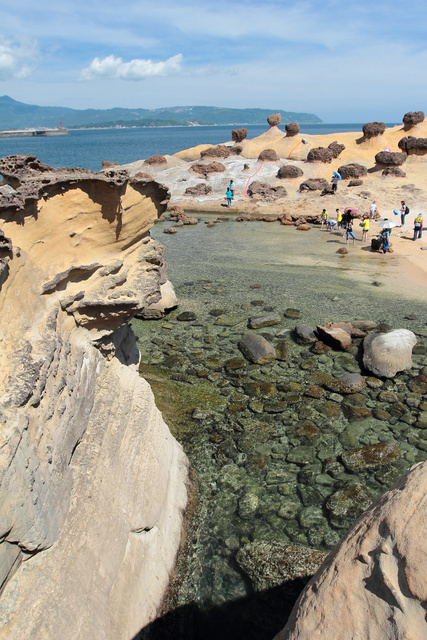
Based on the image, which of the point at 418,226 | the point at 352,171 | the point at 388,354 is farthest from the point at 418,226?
the point at 388,354

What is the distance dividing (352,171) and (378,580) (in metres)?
35.3

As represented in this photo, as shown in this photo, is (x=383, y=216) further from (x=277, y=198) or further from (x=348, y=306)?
(x=348, y=306)

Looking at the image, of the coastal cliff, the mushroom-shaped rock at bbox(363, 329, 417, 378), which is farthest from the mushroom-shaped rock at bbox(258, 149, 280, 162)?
the coastal cliff

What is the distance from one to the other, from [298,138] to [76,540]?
41990 millimetres

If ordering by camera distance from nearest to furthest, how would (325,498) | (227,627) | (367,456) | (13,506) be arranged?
(13,506), (227,627), (325,498), (367,456)

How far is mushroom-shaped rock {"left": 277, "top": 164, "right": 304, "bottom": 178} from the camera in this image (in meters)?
35.4

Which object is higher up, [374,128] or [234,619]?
[374,128]

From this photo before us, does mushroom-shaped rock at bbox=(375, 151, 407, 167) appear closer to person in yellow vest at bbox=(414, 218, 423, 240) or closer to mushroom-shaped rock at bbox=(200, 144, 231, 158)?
person in yellow vest at bbox=(414, 218, 423, 240)

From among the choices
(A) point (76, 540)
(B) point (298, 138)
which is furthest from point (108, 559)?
(B) point (298, 138)

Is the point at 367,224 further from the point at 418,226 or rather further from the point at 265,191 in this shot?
the point at 265,191

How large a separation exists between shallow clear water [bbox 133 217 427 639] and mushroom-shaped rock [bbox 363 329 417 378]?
0.91 ft

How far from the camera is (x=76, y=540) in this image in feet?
15.1

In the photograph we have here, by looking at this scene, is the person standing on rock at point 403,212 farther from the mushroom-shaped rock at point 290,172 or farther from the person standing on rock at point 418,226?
the mushroom-shaped rock at point 290,172

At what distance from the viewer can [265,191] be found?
34.6 m
